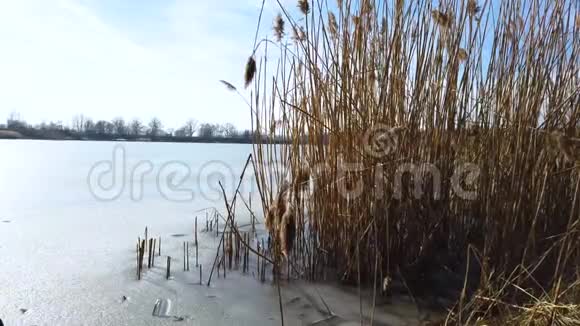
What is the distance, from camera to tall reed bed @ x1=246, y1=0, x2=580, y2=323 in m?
1.34

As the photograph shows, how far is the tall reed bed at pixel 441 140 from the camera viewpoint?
4.41 feet

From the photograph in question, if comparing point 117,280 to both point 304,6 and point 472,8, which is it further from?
point 472,8

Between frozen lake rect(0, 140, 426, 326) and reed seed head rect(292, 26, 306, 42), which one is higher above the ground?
reed seed head rect(292, 26, 306, 42)

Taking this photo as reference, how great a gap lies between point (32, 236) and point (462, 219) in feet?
6.79

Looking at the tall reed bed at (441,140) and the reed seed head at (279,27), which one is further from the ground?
the reed seed head at (279,27)

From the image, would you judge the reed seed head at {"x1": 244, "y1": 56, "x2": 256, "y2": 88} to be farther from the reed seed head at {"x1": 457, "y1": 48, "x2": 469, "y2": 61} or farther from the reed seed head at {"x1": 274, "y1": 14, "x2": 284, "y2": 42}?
the reed seed head at {"x1": 457, "y1": 48, "x2": 469, "y2": 61}

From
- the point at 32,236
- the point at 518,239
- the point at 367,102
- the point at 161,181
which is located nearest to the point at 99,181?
the point at 161,181

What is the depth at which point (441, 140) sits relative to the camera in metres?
1.44

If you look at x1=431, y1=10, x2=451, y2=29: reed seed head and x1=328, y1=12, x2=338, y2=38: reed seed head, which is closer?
x1=431, y1=10, x2=451, y2=29: reed seed head

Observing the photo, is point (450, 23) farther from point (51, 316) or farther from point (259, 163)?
point (51, 316)

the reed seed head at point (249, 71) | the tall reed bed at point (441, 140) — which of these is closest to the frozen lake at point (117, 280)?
the tall reed bed at point (441, 140)

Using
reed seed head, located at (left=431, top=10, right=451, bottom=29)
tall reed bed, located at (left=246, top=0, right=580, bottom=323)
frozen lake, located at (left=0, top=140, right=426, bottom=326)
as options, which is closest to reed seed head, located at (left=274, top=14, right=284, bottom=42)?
tall reed bed, located at (left=246, top=0, right=580, bottom=323)

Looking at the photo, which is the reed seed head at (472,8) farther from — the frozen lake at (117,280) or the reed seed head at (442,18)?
the frozen lake at (117,280)

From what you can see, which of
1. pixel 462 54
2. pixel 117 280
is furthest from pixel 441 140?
pixel 117 280
